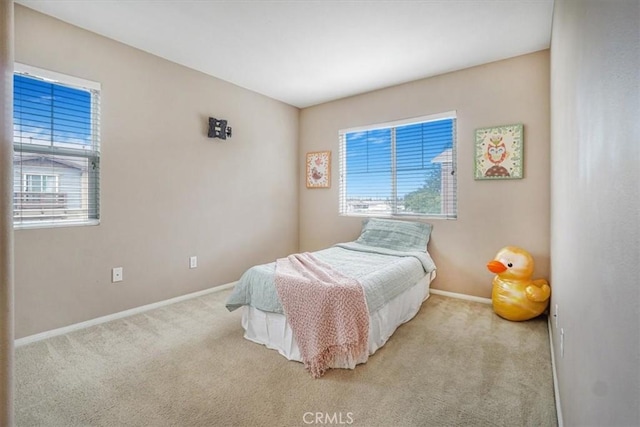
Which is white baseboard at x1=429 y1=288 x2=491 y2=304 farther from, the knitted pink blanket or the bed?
the knitted pink blanket

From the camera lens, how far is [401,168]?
380cm

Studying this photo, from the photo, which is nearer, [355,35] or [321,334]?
[321,334]

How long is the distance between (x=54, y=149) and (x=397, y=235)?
3294 mm

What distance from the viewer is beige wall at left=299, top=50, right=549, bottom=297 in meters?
2.91

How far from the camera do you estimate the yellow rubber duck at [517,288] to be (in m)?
2.64

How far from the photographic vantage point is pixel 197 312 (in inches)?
116

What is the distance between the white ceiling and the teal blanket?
Result: 6.41ft

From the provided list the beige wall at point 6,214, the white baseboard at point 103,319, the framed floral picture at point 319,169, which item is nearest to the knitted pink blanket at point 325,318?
the beige wall at point 6,214

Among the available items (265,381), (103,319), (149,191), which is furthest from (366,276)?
(103,319)

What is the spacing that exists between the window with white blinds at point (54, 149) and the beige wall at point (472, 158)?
2.99 meters

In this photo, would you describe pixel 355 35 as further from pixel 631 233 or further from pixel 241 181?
pixel 631 233

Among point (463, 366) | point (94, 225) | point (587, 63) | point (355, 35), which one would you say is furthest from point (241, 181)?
point (587, 63)

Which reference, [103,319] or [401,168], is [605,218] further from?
[103,319]

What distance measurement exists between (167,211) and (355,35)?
245cm
